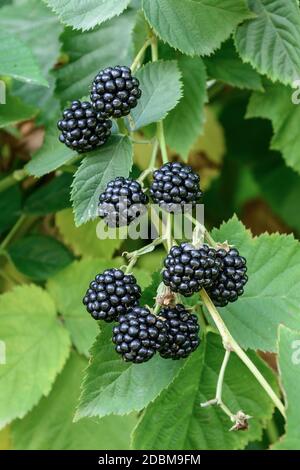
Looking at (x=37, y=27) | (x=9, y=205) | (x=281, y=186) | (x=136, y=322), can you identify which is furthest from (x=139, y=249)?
(x=281, y=186)

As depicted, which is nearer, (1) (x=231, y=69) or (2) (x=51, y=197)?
(1) (x=231, y=69)

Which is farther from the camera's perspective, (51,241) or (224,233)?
(51,241)

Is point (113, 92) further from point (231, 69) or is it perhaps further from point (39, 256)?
point (39, 256)

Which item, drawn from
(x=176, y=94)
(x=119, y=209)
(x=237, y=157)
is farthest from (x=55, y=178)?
(x=237, y=157)

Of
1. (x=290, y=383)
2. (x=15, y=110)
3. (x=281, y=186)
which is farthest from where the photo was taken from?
(x=281, y=186)

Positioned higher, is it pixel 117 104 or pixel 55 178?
pixel 117 104

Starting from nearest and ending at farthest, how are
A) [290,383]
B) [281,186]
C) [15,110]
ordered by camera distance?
[290,383], [15,110], [281,186]
